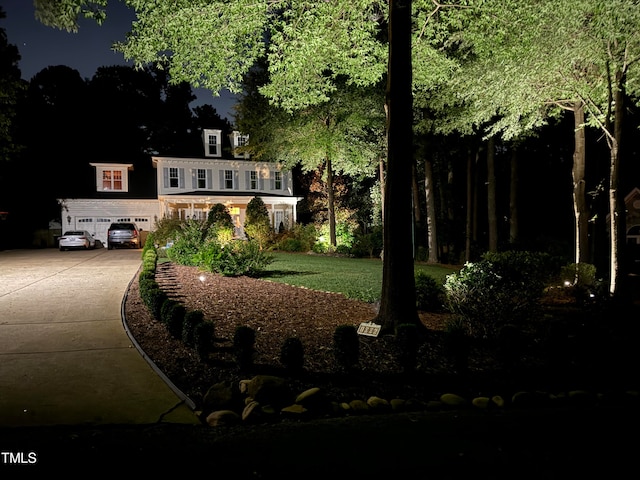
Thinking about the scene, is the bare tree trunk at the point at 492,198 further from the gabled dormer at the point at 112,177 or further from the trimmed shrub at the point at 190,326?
the gabled dormer at the point at 112,177

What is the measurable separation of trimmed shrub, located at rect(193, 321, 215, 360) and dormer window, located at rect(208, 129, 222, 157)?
30725 mm

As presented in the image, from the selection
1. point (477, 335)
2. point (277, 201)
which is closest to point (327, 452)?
point (477, 335)

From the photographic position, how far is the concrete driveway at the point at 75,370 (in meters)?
3.84

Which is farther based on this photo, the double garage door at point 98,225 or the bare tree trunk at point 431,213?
the double garage door at point 98,225

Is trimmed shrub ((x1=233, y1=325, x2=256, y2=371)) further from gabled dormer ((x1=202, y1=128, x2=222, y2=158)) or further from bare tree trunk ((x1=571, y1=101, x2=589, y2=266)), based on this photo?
gabled dormer ((x1=202, y1=128, x2=222, y2=158))

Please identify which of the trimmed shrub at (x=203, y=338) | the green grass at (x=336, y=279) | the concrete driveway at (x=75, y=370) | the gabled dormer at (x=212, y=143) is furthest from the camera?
the gabled dormer at (x=212, y=143)

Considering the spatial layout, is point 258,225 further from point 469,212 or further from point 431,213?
point 469,212

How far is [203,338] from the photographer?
201 inches

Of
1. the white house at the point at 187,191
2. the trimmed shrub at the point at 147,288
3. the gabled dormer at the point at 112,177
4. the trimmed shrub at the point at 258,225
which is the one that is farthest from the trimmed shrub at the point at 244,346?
the gabled dormer at the point at 112,177

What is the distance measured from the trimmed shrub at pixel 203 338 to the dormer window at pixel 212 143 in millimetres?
30725

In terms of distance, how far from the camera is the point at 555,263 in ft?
36.2

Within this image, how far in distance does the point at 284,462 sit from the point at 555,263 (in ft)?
33.1

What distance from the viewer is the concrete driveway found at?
12.6 feet

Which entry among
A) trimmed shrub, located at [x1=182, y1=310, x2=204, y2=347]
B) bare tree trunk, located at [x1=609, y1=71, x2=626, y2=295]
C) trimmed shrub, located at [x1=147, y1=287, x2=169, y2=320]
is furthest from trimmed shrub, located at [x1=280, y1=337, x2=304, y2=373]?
bare tree trunk, located at [x1=609, y1=71, x2=626, y2=295]
